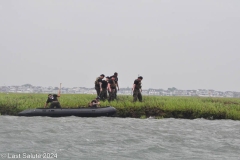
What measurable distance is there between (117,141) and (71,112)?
35.2ft

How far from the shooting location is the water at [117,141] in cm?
1388

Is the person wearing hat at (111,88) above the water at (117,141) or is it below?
above

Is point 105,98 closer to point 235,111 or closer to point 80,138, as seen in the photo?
point 235,111

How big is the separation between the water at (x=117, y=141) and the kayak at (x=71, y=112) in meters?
3.64

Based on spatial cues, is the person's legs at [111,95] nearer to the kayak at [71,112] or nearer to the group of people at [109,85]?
the group of people at [109,85]

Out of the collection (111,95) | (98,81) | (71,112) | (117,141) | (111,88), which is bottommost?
(117,141)

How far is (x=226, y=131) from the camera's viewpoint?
20797 millimetres

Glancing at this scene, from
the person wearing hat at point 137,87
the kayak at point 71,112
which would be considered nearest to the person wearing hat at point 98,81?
the person wearing hat at point 137,87

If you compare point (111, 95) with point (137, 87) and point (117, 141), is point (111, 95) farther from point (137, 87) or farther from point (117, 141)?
point (117, 141)

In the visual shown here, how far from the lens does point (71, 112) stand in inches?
1057

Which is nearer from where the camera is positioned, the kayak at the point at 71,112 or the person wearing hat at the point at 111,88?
the kayak at the point at 71,112

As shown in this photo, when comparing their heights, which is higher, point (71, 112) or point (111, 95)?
point (111, 95)

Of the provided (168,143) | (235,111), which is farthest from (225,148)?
(235,111)

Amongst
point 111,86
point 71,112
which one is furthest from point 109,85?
point 71,112
